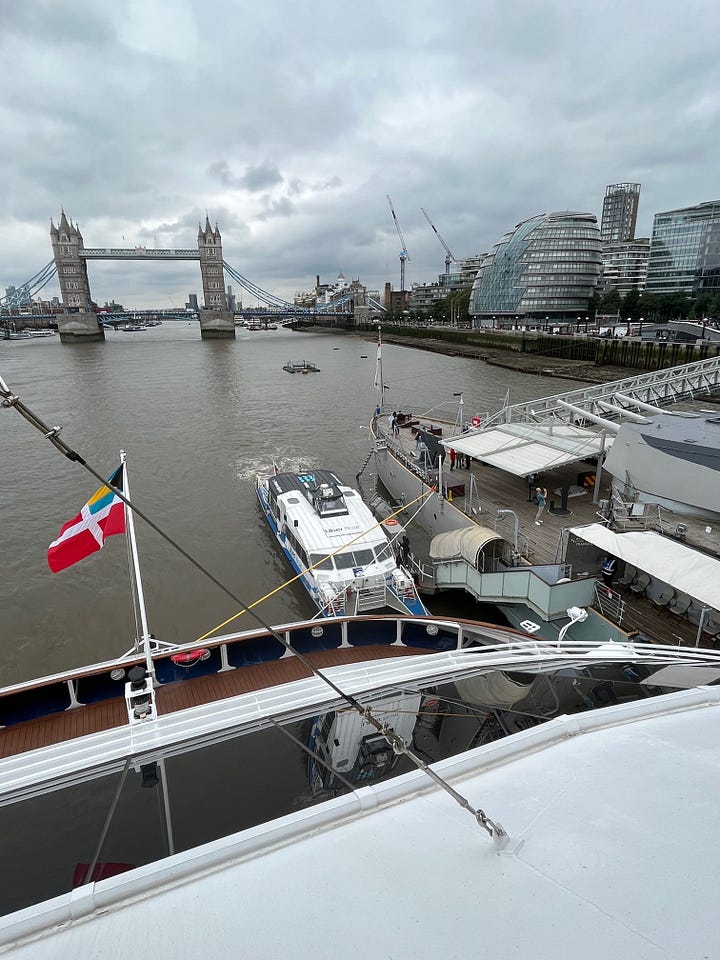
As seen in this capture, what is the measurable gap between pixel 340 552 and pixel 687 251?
160 metres

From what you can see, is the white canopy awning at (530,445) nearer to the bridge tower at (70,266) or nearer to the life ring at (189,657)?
the life ring at (189,657)

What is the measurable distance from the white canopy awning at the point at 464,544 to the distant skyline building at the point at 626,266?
167104 mm

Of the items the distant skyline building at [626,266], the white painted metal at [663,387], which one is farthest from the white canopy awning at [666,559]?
the distant skyline building at [626,266]

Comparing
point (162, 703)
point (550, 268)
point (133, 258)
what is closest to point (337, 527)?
point (162, 703)

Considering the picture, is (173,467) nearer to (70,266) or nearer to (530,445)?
(530,445)

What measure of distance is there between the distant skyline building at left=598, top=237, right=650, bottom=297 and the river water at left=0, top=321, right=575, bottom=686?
118m

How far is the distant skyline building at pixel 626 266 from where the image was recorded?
154750 millimetres

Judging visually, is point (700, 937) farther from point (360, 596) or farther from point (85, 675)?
point (360, 596)

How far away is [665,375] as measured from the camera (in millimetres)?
27906

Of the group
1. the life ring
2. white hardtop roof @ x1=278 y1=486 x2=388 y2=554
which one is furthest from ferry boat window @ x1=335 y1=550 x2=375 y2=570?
the life ring

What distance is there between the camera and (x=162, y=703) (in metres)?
6.64

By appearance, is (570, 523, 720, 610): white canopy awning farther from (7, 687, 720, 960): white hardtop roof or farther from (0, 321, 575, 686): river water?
(0, 321, 575, 686): river water

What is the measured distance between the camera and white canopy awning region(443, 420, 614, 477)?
15.4 meters

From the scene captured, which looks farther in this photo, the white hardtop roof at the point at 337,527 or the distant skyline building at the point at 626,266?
the distant skyline building at the point at 626,266
